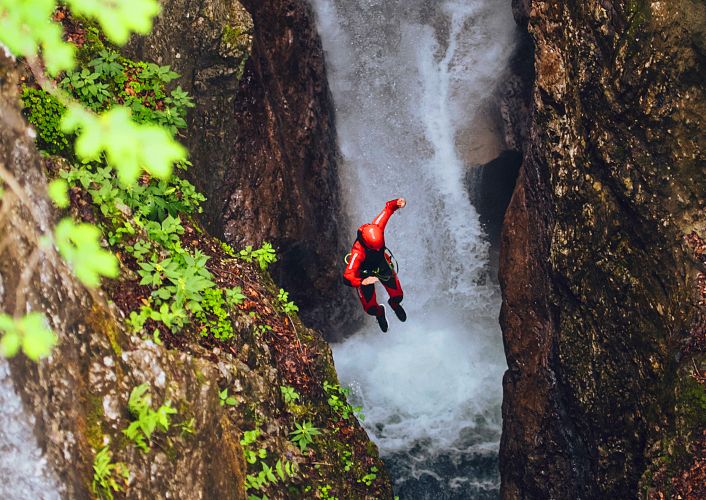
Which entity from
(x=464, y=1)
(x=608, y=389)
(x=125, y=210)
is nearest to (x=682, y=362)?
(x=608, y=389)

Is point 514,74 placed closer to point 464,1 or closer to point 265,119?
point 464,1

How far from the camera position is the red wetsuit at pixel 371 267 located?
28.3ft

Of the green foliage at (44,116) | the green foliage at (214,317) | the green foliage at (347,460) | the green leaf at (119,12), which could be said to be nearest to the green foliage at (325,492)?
the green foliage at (347,460)

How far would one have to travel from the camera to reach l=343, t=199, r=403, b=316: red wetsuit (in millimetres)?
8633

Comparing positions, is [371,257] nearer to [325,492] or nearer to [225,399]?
[325,492]

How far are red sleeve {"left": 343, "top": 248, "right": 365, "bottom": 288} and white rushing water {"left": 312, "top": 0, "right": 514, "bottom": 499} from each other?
184 inches

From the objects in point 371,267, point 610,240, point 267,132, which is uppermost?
point 267,132

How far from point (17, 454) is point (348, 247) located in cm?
1034

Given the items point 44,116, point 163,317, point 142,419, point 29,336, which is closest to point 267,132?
point 44,116

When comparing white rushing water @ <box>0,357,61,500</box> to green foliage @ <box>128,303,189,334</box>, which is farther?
green foliage @ <box>128,303,189,334</box>

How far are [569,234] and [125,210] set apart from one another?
5158 millimetres

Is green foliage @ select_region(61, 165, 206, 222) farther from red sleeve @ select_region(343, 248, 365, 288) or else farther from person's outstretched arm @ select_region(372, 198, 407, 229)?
person's outstretched arm @ select_region(372, 198, 407, 229)

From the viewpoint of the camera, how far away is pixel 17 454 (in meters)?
3.48

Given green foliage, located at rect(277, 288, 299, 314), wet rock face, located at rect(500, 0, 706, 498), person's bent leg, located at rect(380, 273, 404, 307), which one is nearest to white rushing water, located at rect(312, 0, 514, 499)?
person's bent leg, located at rect(380, 273, 404, 307)
